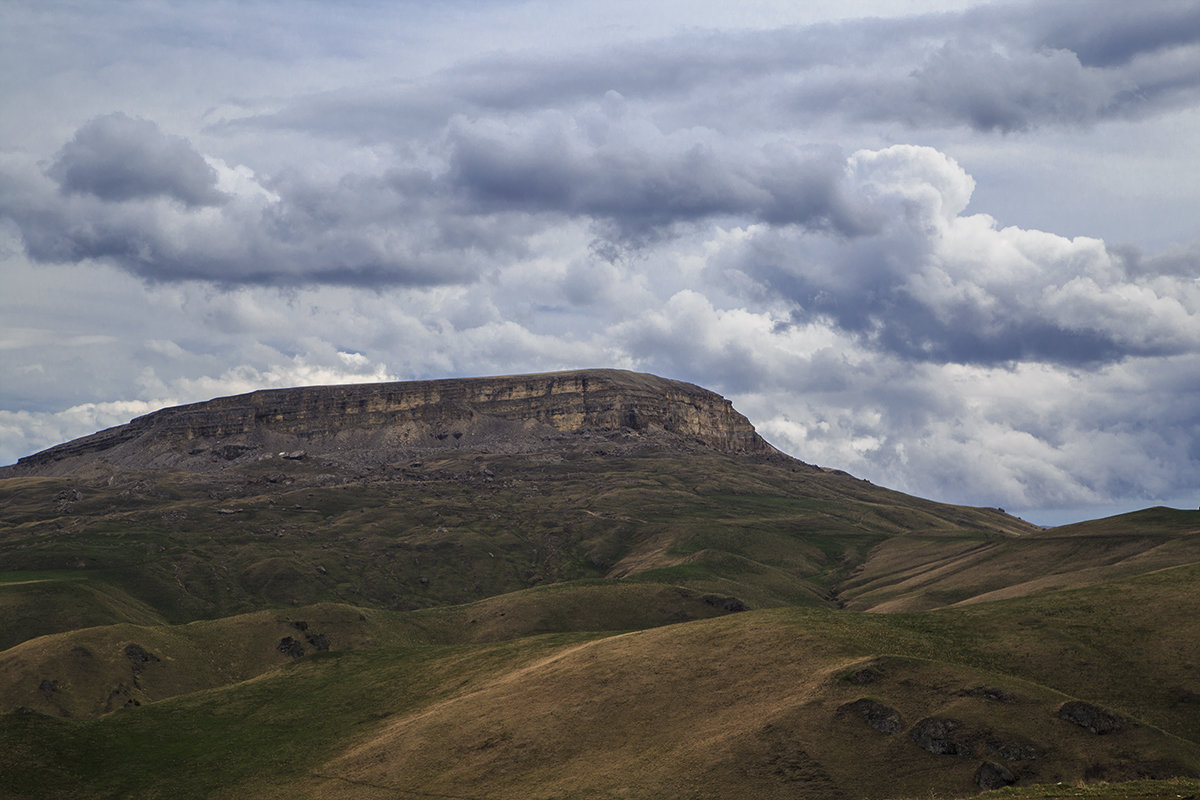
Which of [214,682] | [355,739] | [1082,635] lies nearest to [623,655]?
[355,739]

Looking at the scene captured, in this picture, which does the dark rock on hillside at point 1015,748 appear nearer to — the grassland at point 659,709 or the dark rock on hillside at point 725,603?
the grassland at point 659,709

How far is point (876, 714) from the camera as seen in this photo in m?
86.9

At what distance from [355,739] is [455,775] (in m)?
22.8

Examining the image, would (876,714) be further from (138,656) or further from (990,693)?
(138,656)

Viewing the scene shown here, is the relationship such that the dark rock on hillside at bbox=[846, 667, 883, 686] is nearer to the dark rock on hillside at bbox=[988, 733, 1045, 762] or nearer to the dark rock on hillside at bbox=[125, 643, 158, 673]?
the dark rock on hillside at bbox=[988, 733, 1045, 762]

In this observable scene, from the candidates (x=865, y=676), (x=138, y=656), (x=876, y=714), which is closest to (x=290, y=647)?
(x=138, y=656)

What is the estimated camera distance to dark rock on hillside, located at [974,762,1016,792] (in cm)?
7731

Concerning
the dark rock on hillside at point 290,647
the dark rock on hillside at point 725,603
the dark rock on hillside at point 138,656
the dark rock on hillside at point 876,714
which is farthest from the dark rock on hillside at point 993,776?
the dark rock on hillside at point 138,656

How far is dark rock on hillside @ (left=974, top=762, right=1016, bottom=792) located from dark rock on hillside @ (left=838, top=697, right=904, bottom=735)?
Result: 8086 mm

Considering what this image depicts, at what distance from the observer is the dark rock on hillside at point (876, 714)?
281 ft

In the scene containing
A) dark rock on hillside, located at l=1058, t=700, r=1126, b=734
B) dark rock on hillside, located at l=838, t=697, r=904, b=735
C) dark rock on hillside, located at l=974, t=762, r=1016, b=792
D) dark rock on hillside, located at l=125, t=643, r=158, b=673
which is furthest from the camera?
dark rock on hillside, located at l=125, t=643, r=158, b=673

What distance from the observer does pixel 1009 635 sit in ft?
365

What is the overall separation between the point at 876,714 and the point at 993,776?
11.2 m

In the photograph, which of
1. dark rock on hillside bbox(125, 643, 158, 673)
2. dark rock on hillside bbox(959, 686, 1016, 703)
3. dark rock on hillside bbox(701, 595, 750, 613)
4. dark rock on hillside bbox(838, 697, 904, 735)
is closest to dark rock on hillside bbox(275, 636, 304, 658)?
dark rock on hillside bbox(125, 643, 158, 673)
